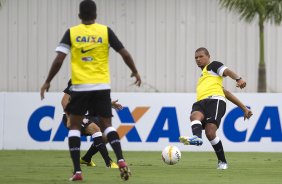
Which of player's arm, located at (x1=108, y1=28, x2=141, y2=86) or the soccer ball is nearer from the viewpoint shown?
player's arm, located at (x1=108, y1=28, x2=141, y2=86)

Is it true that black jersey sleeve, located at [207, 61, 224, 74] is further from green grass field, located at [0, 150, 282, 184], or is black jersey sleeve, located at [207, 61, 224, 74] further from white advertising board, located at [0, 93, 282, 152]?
white advertising board, located at [0, 93, 282, 152]

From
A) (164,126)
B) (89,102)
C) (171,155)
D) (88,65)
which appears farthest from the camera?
(164,126)

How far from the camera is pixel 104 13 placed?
96.8ft

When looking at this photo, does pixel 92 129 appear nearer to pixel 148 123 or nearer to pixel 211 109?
pixel 211 109

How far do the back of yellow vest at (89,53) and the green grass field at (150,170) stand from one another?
1.36 m

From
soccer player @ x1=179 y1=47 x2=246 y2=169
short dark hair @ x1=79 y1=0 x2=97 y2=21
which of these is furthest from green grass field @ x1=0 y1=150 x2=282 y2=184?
short dark hair @ x1=79 y1=0 x2=97 y2=21

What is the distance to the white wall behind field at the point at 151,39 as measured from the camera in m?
29.5

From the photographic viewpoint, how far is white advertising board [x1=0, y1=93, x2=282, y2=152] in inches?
959

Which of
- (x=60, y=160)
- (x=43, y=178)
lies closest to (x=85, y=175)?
(x=43, y=178)

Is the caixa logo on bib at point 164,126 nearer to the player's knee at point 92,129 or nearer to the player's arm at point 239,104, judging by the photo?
the player's knee at point 92,129

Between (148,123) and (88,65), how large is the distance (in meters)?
11.1

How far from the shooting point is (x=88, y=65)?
1352 cm

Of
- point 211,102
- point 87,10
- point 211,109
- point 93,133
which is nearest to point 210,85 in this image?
point 211,102

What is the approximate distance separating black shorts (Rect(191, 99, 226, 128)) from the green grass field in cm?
79
